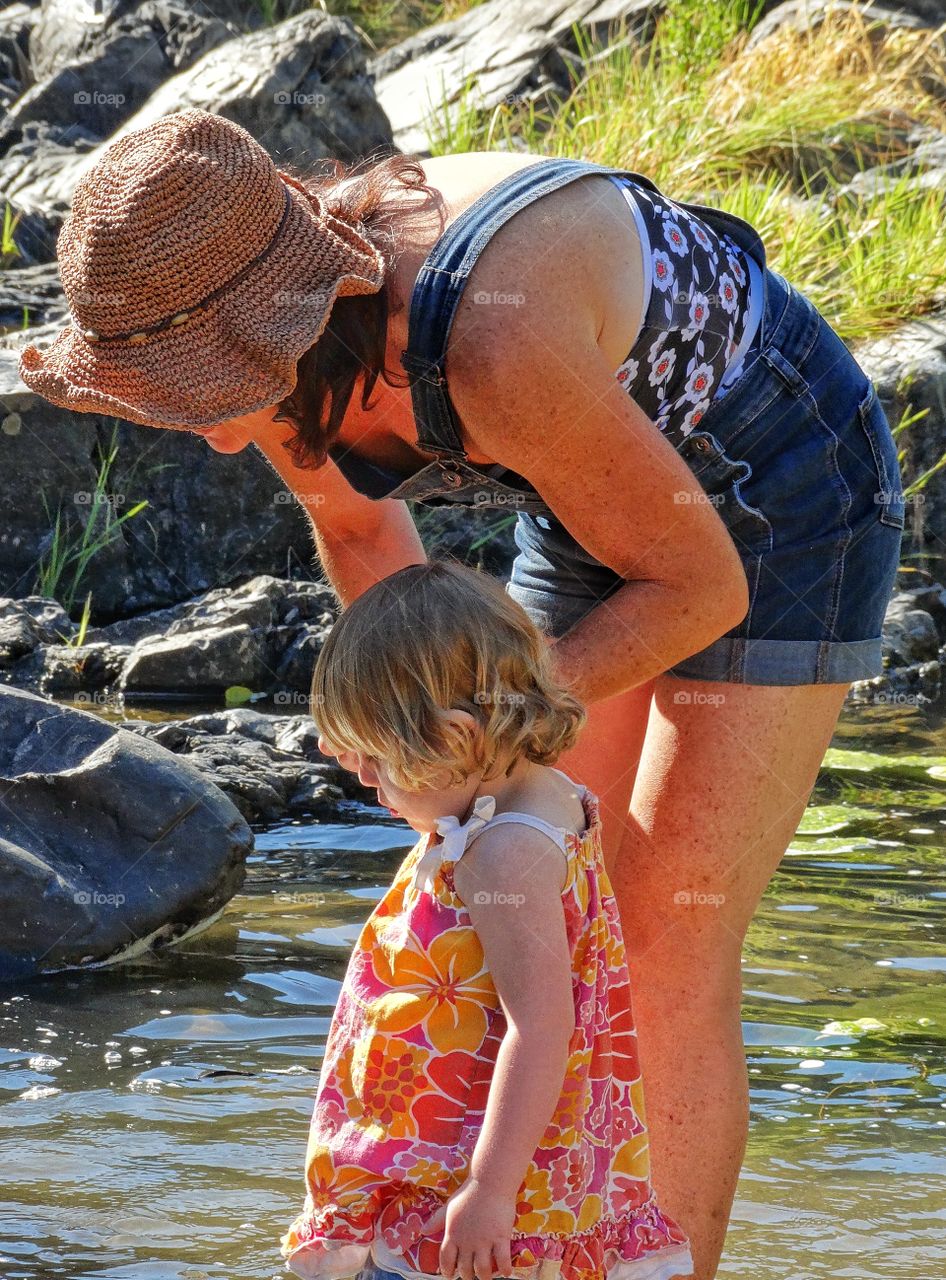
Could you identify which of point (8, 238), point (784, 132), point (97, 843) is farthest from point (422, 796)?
point (784, 132)

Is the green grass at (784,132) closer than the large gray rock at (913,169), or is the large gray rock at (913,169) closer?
the green grass at (784,132)

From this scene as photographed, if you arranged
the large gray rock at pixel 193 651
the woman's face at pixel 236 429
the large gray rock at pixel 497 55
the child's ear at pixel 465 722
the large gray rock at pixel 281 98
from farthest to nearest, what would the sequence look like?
the large gray rock at pixel 497 55 < the large gray rock at pixel 281 98 < the large gray rock at pixel 193 651 < the woman's face at pixel 236 429 < the child's ear at pixel 465 722

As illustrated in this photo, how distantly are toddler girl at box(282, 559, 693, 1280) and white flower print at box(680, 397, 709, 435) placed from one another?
44cm

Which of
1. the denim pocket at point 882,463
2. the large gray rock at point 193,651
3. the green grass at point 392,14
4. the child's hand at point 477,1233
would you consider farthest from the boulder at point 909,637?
the green grass at point 392,14

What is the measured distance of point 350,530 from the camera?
2.70 meters

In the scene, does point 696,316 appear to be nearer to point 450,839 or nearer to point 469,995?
point 450,839

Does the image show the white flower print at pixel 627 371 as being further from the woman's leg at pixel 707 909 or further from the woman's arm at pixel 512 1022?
the woman's arm at pixel 512 1022

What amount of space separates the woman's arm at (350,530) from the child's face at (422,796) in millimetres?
645

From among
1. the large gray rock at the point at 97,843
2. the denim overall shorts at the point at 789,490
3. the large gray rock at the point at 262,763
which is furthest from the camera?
the large gray rock at the point at 262,763

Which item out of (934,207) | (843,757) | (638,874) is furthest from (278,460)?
(934,207)

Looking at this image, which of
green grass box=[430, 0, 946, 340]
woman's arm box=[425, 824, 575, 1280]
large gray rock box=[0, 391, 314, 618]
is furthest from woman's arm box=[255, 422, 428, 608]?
green grass box=[430, 0, 946, 340]

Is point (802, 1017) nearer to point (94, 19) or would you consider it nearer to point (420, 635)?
point (420, 635)

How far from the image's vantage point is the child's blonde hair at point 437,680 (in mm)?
1947

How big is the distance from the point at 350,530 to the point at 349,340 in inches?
24.6
